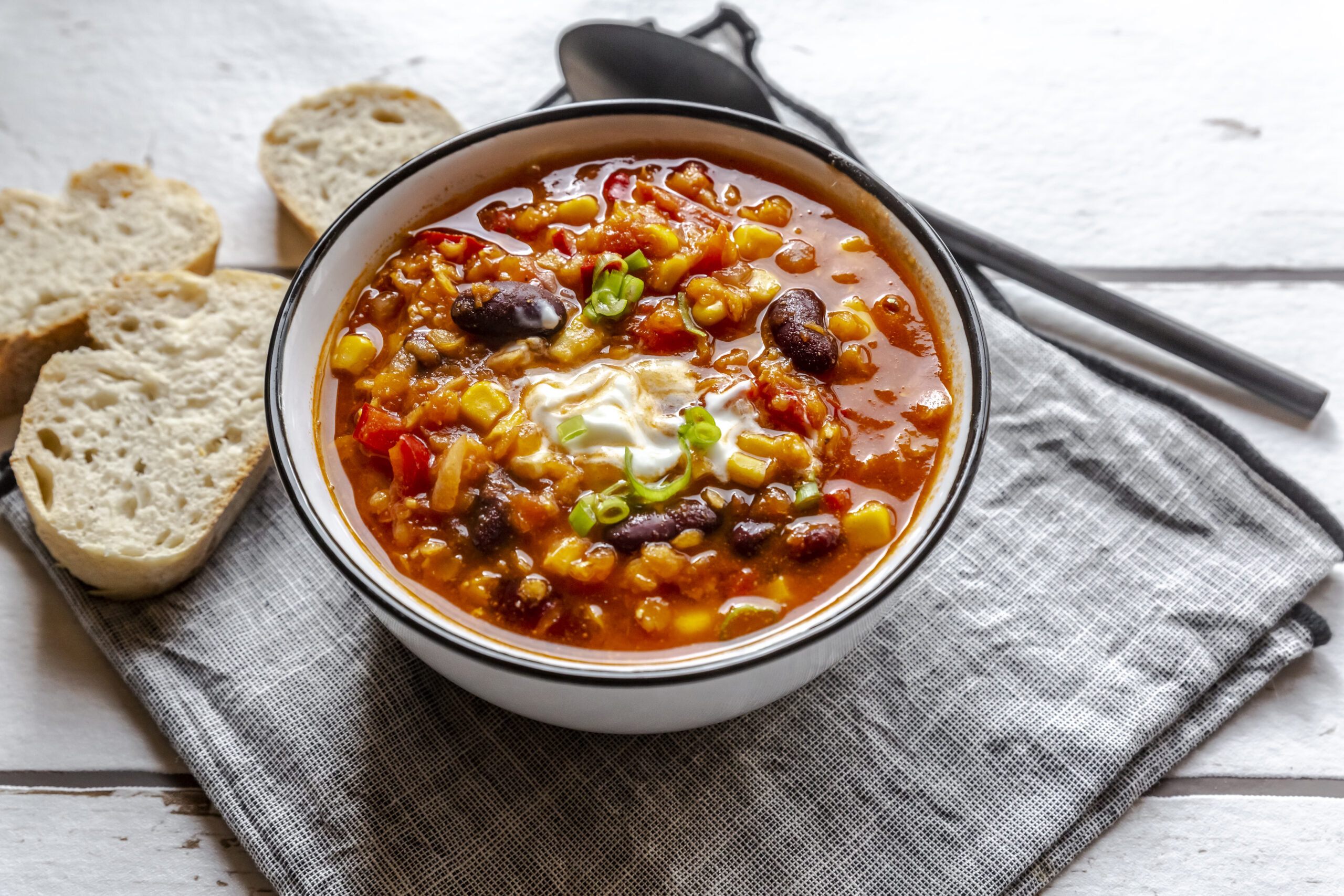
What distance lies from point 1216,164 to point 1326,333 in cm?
76

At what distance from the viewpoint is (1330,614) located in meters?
3.02

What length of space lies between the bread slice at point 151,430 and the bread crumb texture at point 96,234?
0.75ft

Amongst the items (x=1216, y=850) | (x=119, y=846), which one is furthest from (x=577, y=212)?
(x=1216, y=850)

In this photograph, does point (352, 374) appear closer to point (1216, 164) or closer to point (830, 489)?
point (830, 489)

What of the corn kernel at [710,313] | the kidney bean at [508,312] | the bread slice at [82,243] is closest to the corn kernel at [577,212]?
the kidney bean at [508,312]

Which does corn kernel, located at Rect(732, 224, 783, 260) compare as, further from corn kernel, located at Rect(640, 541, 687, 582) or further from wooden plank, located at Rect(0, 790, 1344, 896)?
wooden plank, located at Rect(0, 790, 1344, 896)

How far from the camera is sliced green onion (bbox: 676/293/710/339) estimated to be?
2.77m

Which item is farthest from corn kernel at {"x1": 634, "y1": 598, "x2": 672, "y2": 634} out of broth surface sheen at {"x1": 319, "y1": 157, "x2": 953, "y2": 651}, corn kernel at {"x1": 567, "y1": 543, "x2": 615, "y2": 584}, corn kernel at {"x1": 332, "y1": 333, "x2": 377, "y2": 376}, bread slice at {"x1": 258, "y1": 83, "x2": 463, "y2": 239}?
bread slice at {"x1": 258, "y1": 83, "x2": 463, "y2": 239}

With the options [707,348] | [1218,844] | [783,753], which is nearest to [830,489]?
[707,348]

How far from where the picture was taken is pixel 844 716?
277 centimetres

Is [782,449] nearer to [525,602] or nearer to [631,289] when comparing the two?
[631,289]

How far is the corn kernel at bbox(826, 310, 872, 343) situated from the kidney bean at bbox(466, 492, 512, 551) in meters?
0.94

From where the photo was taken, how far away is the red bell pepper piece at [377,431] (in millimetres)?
2637

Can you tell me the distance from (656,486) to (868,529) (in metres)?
0.50
